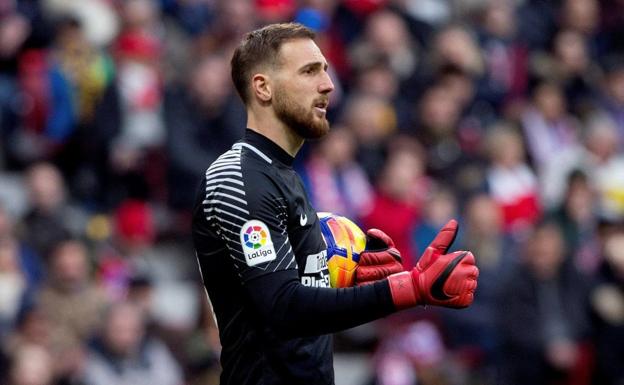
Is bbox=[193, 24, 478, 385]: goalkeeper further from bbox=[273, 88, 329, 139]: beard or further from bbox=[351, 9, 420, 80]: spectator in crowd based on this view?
bbox=[351, 9, 420, 80]: spectator in crowd

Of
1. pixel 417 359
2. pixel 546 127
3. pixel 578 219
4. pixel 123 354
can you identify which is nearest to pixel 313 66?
pixel 123 354

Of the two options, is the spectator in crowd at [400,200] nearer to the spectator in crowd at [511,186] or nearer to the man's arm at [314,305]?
the spectator in crowd at [511,186]

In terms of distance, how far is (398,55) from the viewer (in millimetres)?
11555

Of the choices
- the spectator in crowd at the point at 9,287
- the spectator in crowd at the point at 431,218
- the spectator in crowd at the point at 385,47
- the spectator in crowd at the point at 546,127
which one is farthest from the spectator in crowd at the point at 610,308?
the spectator in crowd at the point at 9,287

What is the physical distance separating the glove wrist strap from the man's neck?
28.5 inches

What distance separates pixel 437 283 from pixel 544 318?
5.36m

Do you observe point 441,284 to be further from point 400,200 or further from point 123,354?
point 400,200

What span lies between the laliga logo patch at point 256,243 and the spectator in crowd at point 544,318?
17.1ft

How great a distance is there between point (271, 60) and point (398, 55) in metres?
7.17

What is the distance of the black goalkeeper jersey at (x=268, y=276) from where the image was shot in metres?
4.07

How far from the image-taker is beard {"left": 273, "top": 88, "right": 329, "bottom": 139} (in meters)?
4.44

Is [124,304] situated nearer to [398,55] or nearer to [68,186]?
[68,186]

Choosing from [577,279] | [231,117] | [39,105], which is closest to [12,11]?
[39,105]

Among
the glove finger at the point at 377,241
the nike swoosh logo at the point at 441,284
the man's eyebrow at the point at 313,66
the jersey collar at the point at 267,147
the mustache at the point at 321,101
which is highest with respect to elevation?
the man's eyebrow at the point at 313,66
